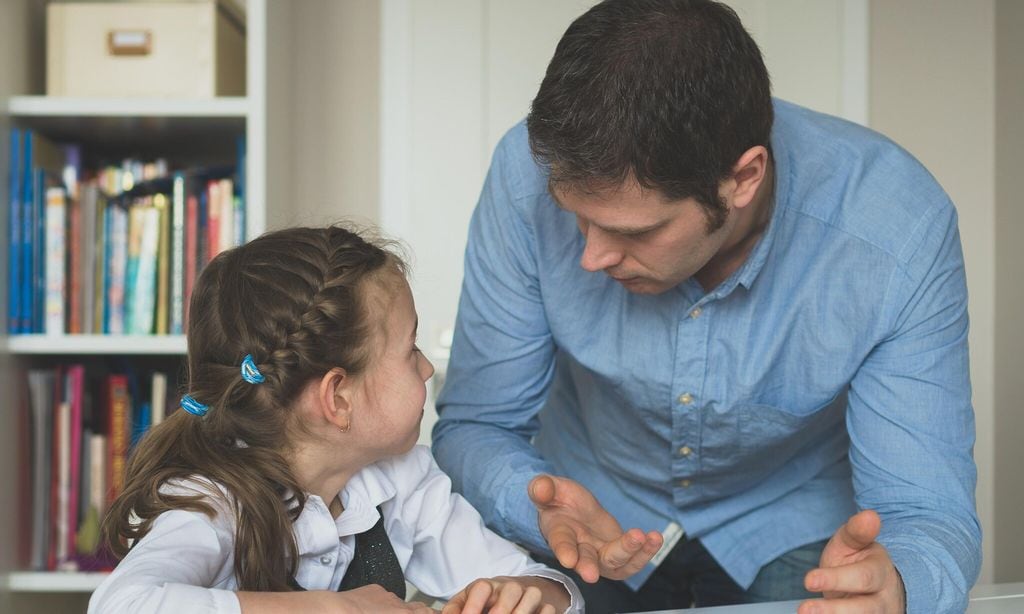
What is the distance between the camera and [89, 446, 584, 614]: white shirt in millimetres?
930

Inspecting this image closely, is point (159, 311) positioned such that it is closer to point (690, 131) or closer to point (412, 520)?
point (412, 520)

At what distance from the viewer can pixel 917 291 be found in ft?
3.87

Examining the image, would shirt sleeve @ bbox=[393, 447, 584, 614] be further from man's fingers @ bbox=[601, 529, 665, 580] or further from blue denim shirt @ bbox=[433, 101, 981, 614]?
man's fingers @ bbox=[601, 529, 665, 580]

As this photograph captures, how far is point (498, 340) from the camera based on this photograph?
1360mm

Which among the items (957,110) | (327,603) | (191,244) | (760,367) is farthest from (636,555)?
(957,110)

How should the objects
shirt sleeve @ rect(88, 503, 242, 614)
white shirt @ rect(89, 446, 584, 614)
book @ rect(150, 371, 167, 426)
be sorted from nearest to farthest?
1. shirt sleeve @ rect(88, 503, 242, 614)
2. white shirt @ rect(89, 446, 584, 614)
3. book @ rect(150, 371, 167, 426)

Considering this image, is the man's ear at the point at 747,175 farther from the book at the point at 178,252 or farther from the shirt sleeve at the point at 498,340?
the book at the point at 178,252

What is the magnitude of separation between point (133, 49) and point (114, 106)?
0.40ft

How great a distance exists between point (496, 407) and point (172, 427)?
0.41m

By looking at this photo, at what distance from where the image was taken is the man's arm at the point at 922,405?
1132 millimetres

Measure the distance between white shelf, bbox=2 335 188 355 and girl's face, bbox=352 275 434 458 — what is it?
830 mm

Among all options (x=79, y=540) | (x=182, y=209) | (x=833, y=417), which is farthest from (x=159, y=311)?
(x=833, y=417)

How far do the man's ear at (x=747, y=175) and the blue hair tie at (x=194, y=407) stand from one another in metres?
0.57

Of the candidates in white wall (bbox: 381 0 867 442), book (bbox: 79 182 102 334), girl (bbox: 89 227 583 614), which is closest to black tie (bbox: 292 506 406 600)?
girl (bbox: 89 227 583 614)
